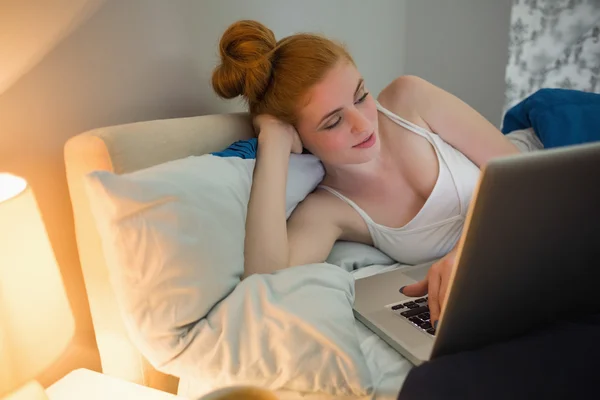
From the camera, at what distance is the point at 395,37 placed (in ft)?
7.14

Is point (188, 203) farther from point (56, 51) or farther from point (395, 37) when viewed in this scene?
point (395, 37)

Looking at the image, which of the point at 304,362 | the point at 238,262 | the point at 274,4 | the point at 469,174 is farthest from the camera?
the point at 274,4

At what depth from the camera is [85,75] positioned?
1.03 meters

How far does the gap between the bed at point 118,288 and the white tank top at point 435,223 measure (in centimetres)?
14

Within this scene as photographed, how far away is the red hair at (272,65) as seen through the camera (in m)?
1.14

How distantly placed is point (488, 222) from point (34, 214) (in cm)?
61

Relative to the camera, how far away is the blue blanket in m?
1.44

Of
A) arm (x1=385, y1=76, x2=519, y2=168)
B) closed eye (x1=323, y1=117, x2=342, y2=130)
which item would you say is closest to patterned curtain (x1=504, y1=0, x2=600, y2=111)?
arm (x1=385, y1=76, x2=519, y2=168)

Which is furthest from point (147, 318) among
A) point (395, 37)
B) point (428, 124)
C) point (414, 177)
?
point (395, 37)

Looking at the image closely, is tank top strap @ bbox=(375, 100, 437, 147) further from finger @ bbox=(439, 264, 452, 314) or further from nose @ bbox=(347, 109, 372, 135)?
finger @ bbox=(439, 264, 452, 314)

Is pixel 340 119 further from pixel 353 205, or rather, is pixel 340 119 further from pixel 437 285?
pixel 437 285

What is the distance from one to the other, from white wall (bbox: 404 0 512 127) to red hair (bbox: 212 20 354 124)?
1.23m

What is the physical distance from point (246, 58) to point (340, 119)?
26 centimetres

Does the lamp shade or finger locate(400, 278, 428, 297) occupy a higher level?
the lamp shade
